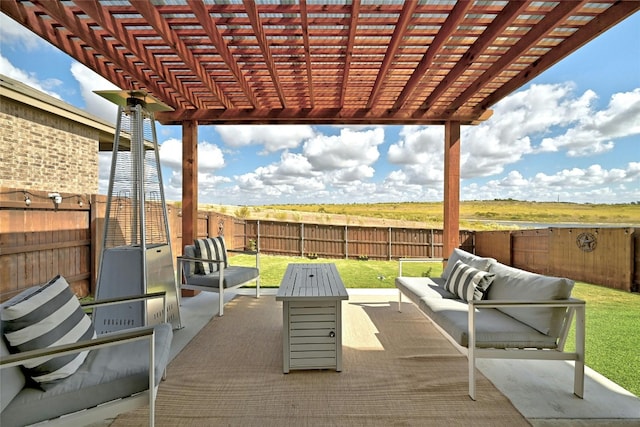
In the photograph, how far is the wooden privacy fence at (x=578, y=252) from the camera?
19.4 feet

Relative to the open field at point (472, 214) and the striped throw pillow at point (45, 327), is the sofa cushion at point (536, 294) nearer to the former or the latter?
the striped throw pillow at point (45, 327)

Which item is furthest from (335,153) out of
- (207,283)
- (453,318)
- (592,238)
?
(453,318)

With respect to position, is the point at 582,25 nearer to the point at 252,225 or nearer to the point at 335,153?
the point at 252,225

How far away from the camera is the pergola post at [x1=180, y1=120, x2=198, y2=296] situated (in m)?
5.00

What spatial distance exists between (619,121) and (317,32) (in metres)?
13.6

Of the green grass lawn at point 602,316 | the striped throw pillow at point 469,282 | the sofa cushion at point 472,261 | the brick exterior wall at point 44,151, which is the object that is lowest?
the green grass lawn at point 602,316

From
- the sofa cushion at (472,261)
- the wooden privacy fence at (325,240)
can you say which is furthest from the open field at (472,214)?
the sofa cushion at (472,261)

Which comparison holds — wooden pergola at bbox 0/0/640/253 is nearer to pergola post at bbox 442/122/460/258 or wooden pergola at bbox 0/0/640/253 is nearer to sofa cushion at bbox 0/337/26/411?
pergola post at bbox 442/122/460/258

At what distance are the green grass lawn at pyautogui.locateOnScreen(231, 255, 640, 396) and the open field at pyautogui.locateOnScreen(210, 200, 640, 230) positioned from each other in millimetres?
1657

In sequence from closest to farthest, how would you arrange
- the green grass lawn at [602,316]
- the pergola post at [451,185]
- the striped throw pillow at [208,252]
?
the green grass lawn at [602,316], the striped throw pillow at [208,252], the pergola post at [451,185]

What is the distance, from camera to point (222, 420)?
6.74ft

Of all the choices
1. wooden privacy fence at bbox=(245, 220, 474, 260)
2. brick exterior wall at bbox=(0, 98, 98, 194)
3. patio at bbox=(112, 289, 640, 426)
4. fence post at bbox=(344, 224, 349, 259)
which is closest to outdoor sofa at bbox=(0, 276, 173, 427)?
patio at bbox=(112, 289, 640, 426)

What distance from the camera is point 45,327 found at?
1712 mm

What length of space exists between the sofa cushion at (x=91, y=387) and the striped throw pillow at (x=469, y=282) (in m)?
2.52
